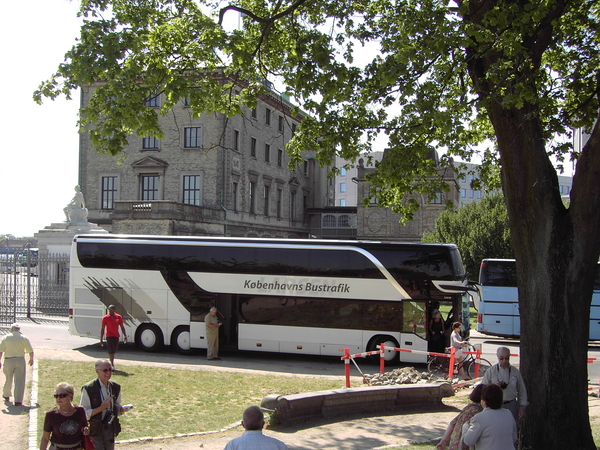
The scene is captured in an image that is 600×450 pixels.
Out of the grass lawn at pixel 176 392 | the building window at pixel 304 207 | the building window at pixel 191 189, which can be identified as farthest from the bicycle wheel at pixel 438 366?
the building window at pixel 304 207

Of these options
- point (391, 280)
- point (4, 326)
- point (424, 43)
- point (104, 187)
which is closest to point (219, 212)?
point (104, 187)

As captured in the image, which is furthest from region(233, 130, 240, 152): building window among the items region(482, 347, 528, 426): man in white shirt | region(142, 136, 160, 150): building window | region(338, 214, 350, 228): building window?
region(482, 347, 528, 426): man in white shirt

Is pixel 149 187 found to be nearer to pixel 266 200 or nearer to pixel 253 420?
pixel 266 200

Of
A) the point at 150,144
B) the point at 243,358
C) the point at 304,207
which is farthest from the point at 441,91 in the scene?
the point at 304,207

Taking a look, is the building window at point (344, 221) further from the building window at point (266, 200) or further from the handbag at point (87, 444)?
the handbag at point (87, 444)

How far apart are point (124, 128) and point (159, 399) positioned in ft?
17.7

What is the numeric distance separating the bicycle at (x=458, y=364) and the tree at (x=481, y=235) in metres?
23.1

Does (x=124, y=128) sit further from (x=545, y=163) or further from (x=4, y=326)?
(x=4, y=326)

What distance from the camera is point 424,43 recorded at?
9836mm

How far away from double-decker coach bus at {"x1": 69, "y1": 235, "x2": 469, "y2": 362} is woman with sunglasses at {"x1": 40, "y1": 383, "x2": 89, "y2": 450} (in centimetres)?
1262

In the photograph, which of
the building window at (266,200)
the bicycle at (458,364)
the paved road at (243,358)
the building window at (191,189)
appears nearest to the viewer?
the bicycle at (458,364)

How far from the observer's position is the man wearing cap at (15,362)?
1149 cm

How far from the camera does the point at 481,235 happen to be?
39875 millimetres

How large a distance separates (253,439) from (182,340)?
50.0ft
